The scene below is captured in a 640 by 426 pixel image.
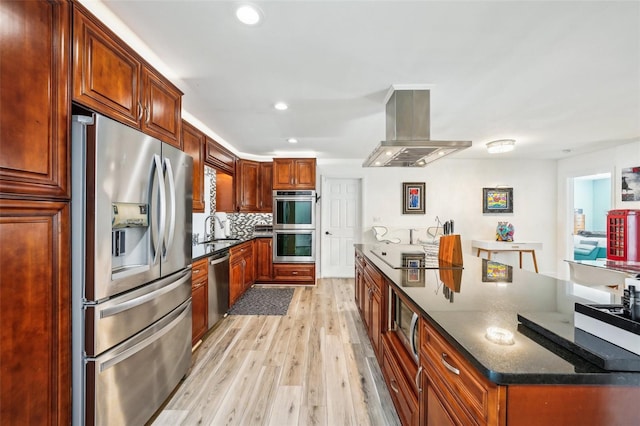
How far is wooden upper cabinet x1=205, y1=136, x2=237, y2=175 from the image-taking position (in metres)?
3.45

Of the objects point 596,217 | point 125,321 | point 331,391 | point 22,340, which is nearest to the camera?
point 22,340

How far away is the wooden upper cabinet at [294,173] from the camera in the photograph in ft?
15.3

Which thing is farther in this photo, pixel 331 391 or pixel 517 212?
pixel 517 212

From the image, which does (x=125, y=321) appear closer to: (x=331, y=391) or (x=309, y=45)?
(x=331, y=391)

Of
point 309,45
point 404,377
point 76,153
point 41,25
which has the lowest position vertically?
point 404,377

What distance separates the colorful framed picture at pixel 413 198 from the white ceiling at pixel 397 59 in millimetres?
2113

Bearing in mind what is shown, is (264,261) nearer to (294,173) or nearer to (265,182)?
(265,182)

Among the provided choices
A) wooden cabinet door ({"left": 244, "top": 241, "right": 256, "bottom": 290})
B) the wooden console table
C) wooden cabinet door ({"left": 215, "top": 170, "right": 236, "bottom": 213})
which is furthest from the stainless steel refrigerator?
the wooden console table

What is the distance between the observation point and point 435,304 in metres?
1.19

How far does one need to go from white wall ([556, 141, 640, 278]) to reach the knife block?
13.1ft

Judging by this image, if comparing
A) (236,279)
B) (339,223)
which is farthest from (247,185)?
(339,223)

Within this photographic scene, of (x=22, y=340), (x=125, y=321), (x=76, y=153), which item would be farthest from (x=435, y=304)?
(x=76, y=153)

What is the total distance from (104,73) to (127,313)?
4.29ft

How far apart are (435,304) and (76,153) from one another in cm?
185
